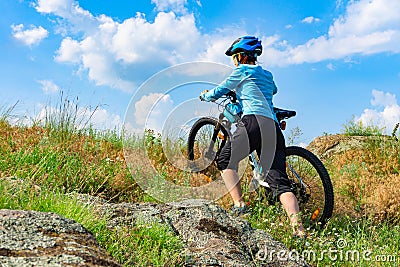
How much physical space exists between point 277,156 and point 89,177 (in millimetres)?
2418

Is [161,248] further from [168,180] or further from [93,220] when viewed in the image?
[168,180]

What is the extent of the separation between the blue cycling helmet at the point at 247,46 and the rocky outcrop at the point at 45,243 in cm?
377

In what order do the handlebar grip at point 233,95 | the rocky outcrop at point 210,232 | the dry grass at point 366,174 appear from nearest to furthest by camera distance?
1. the rocky outcrop at point 210,232
2. the handlebar grip at point 233,95
3. the dry grass at point 366,174

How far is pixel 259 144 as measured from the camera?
5797 mm

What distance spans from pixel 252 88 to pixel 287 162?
129 centimetres

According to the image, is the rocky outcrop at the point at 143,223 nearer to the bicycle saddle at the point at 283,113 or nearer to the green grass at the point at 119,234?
the green grass at the point at 119,234

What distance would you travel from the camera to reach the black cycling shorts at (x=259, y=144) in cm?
570

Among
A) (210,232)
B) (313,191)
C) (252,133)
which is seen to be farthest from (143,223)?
(313,191)

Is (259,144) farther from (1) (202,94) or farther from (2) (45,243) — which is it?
(2) (45,243)

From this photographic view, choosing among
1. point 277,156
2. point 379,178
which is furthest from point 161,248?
point 379,178

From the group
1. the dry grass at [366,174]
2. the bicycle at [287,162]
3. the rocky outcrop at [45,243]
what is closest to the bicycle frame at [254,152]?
the bicycle at [287,162]

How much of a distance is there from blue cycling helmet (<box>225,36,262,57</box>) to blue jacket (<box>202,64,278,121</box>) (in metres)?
0.27

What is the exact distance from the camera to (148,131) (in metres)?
8.42

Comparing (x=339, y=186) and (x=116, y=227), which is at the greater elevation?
(x=339, y=186)
